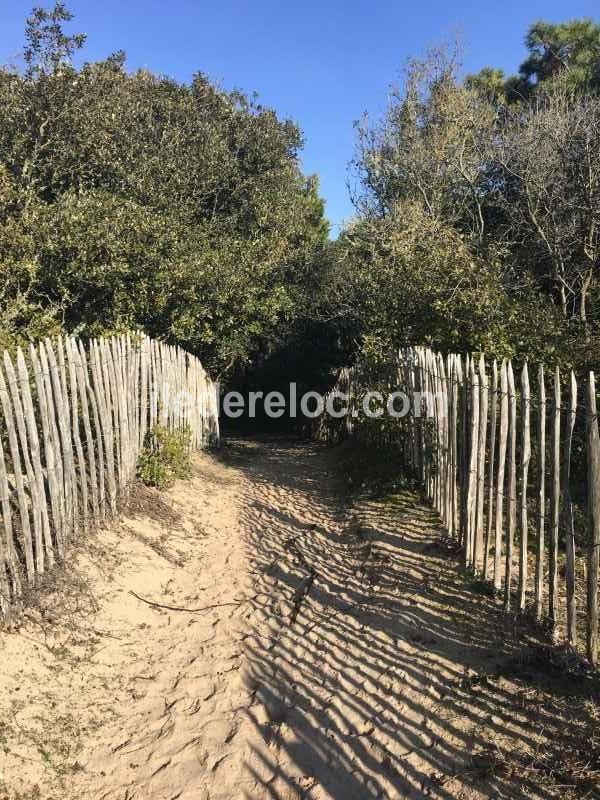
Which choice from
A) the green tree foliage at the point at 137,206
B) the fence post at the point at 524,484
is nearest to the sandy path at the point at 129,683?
the fence post at the point at 524,484

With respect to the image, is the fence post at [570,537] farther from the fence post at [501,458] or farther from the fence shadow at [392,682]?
the fence post at [501,458]

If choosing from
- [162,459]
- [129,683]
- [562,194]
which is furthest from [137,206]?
[129,683]

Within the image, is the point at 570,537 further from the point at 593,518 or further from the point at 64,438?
the point at 64,438

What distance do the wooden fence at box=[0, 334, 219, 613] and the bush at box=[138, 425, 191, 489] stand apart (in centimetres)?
18

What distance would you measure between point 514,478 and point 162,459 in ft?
14.4

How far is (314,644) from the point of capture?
13.0 ft

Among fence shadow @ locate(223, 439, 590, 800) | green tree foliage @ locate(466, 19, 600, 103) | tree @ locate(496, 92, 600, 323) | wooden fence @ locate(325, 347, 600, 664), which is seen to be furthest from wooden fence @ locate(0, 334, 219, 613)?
green tree foliage @ locate(466, 19, 600, 103)

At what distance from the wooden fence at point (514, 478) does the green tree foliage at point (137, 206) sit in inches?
173

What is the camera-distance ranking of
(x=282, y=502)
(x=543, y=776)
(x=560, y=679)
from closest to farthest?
(x=543, y=776) < (x=560, y=679) < (x=282, y=502)

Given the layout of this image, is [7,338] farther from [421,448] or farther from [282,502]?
[421,448]

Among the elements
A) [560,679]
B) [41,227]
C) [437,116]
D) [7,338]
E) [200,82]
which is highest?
[200,82]

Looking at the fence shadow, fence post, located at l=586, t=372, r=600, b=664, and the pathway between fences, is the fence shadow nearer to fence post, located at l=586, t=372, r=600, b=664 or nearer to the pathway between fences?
the pathway between fences

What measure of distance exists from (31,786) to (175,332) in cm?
Result: 802

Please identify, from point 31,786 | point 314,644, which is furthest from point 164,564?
point 31,786
